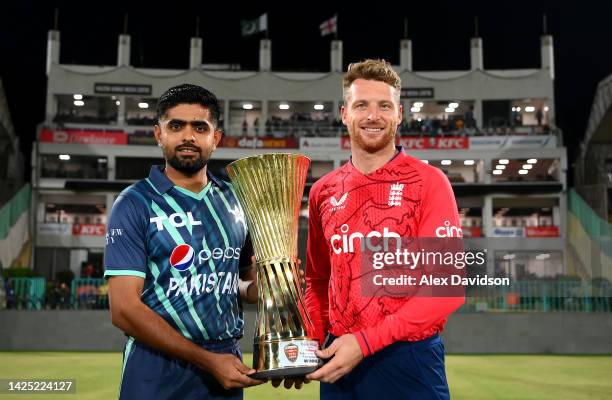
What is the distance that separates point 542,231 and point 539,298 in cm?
2211

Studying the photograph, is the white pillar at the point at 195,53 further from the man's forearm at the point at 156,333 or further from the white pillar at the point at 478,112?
the man's forearm at the point at 156,333

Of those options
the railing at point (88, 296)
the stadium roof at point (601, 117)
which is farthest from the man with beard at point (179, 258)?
the stadium roof at point (601, 117)

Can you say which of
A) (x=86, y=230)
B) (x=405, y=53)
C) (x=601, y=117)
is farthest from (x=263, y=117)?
(x=601, y=117)

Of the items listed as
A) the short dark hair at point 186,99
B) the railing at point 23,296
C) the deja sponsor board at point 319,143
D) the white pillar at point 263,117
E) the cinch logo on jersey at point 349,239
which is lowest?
the railing at point 23,296

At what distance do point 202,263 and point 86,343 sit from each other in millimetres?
15229

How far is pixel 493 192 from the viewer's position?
1544 inches

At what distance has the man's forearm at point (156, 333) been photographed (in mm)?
2945

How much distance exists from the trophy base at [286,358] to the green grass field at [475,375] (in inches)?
269

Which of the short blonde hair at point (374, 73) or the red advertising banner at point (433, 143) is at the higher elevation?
the red advertising banner at point (433, 143)

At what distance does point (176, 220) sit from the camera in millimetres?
3199

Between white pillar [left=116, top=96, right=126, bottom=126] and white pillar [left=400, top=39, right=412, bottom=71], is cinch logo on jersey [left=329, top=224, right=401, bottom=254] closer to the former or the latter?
white pillar [left=116, top=96, right=126, bottom=126]

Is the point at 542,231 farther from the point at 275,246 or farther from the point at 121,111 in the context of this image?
the point at 275,246

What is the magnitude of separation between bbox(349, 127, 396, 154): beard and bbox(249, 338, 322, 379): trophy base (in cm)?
114

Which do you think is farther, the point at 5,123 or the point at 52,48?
the point at 52,48
